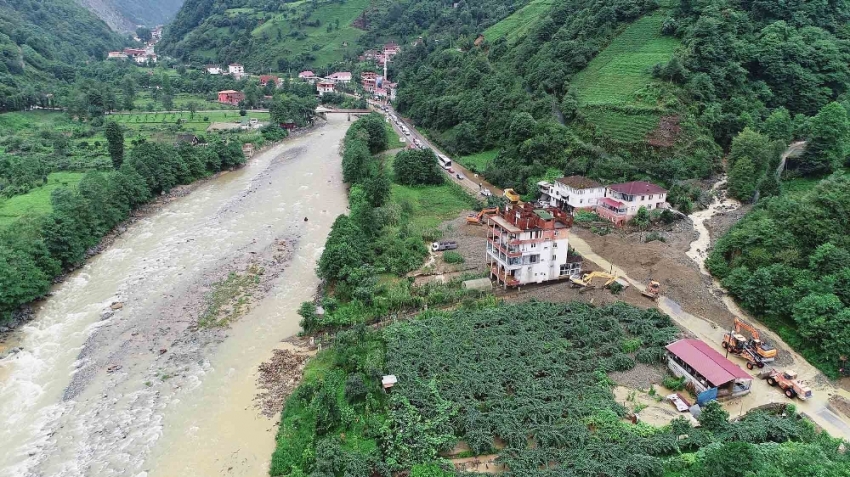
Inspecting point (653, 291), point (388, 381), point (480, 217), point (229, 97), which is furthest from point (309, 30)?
point (388, 381)

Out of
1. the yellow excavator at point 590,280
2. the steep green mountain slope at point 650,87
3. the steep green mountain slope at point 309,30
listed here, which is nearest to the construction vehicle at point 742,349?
the yellow excavator at point 590,280

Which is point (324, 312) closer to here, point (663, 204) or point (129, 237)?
point (129, 237)

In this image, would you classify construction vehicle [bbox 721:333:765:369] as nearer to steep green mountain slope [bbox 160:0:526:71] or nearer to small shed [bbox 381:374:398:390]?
small shed [bbox 381:374:398:390]

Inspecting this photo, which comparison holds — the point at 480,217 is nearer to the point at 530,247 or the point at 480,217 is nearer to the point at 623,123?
the point at 530,247

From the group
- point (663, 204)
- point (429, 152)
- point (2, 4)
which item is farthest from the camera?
point (2, 4)

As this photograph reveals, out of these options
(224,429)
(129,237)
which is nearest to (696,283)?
(224,429)
